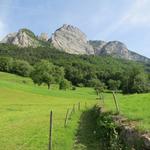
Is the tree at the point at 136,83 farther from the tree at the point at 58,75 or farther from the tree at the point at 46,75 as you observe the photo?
the tree at the point at 46,75

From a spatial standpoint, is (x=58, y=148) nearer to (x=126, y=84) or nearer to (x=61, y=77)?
(x=61, y=77)

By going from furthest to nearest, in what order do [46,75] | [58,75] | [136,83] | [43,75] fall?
[136,83] → [58,75] → [43,75] → [46,75]

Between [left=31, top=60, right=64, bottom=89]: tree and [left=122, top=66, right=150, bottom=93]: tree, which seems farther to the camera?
[left=122, top=66, right=150, bottom=93]: tree

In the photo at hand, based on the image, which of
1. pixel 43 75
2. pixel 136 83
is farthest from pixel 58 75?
pixel 136 83

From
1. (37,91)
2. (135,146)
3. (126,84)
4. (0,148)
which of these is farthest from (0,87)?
(126,84)

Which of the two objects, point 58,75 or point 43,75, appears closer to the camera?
point 43,75

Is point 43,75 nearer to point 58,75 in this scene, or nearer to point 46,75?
point 46,75

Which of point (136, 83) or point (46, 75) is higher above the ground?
point (46, 75)

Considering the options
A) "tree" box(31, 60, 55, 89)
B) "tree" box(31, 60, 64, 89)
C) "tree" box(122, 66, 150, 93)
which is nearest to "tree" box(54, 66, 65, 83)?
"tree" box(31, 60, 64, 89)

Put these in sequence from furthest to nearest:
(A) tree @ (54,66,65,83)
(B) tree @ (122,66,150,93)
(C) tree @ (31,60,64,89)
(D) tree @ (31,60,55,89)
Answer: (B) tree @ (122,66,150,93) < (A) tree @ (54,66,65,83) < (C) tree @ (31,60,64,89) < (D) tree @ (31,60,55,89)

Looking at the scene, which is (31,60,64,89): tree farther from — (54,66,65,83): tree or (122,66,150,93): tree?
(122,66,150,93): tree

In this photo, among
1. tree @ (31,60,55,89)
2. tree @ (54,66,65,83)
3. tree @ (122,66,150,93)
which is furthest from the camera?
tree @ (122,66,150,93)

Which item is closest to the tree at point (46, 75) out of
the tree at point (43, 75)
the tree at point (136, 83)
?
the tree at point (43, 75)

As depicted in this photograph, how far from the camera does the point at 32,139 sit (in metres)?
27.5
